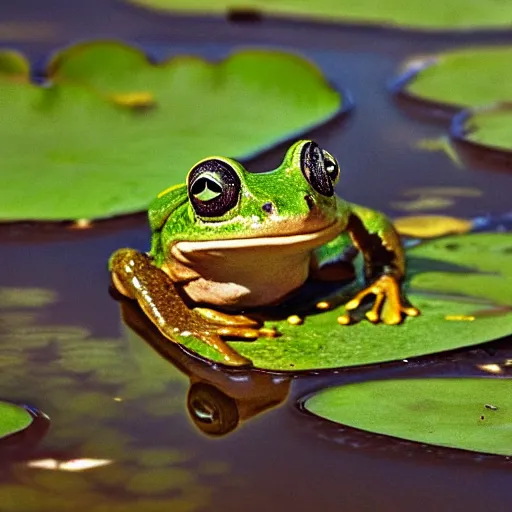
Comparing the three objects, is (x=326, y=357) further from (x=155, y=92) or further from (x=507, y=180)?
(x=155, y=92)

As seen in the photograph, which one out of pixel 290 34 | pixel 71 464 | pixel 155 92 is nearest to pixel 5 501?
pixel 71 464

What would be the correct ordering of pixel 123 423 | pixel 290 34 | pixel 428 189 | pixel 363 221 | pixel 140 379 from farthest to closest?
pixel 290 34, pixel 428 189, pixel 363 221, pixel 140 379, pixel 123 423

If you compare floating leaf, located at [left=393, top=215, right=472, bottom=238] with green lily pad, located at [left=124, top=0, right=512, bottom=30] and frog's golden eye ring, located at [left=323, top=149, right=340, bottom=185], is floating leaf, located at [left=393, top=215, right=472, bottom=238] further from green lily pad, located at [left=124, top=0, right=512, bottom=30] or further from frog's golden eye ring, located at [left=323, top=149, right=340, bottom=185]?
green lily pad, located at [left=124, top=0, right=512, bottom=30]

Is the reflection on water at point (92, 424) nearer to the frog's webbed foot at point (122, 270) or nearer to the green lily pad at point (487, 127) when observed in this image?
the frog's webbed foot at point (122, 270)

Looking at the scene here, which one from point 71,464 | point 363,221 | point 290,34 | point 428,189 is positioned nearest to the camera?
point 71,464

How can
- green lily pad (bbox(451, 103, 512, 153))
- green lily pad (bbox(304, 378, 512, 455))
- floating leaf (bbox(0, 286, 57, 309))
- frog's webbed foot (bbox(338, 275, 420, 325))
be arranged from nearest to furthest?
green lily pad (bbox(304, 378, 512, 455)) → frog's webbed foot (bbox(338, 275, 420, 325)) → floating leaf (bbox(0, 286, 57, 309)) → green lily pad (bbox(451, 103, 512, 153))

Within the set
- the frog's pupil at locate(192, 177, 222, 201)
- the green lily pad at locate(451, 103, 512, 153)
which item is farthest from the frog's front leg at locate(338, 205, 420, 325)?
the green lily pad at locate(451, 103, 512, 153)

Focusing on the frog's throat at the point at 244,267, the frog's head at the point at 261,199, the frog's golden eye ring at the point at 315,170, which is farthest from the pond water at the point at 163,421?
the frog's golden eye ring at the point at 315,170

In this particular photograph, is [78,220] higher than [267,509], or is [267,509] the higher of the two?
[78,220]
